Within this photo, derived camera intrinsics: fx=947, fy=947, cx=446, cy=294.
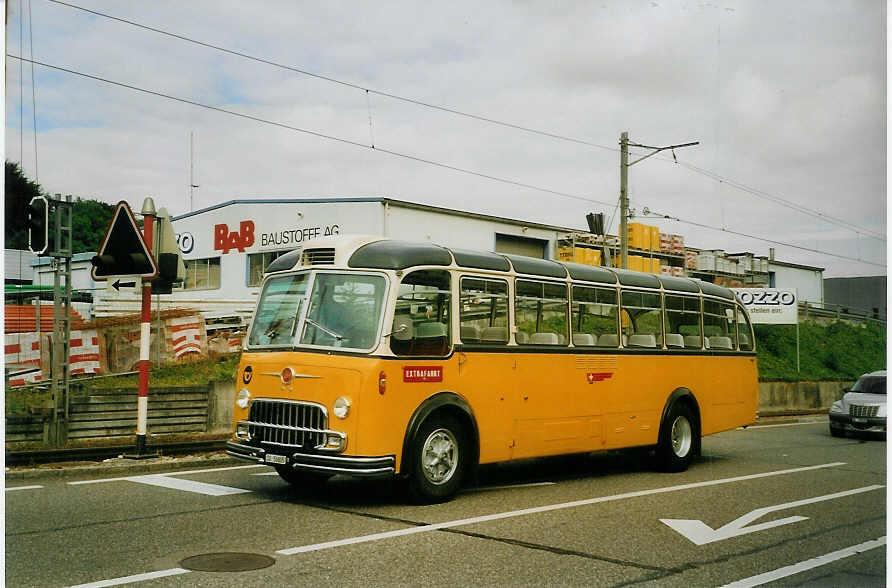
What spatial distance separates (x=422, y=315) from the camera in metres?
10.5

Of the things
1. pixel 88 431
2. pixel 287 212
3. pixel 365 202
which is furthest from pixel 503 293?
pixel 287 212

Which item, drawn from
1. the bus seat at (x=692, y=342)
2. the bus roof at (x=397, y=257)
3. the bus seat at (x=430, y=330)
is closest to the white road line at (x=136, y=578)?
the bus seat at (x=430, y=330)

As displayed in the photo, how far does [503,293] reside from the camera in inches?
456

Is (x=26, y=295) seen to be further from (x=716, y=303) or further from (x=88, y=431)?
(x=716, y=303)

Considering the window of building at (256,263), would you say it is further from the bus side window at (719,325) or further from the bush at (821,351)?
the bus side window at (719,325)

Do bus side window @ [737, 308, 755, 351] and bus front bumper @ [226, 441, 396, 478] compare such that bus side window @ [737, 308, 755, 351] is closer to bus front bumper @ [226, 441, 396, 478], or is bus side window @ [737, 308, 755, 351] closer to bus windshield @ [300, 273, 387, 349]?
bus windshield @ [300, 273, 387, 349]

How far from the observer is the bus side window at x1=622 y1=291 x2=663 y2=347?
45.2ft

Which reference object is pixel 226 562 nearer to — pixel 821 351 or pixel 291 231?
pixel 291 231

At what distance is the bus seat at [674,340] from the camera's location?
571 inches

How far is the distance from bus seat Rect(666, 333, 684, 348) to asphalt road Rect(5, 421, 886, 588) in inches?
82.7

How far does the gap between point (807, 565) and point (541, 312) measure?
207 inches

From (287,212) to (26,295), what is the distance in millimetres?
20196

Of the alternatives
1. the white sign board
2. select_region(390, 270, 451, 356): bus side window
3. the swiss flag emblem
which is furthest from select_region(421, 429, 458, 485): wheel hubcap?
the white sign board

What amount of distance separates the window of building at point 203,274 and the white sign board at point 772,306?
2485 cm
